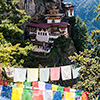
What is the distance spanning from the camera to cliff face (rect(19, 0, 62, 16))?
32438 mm

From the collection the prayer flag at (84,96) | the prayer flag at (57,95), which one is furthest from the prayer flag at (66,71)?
the prayer flag at (57,95)

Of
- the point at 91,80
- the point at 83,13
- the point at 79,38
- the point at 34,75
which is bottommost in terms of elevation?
the point at 83,13

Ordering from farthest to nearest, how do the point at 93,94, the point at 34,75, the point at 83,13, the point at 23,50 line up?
the point at 83,13, the point at 23,50, the point at 34,75, the point at 93,94

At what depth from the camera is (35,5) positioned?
36281 mm

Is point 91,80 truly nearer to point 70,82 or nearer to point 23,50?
point 23,50

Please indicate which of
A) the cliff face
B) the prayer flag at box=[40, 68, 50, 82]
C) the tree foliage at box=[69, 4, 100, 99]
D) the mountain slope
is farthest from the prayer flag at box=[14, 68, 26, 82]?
the mountain slope

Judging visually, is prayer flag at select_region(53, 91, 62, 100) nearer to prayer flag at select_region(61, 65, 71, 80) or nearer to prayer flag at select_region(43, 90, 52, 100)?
prayer flag at select_region(43, 90, 52, 100)

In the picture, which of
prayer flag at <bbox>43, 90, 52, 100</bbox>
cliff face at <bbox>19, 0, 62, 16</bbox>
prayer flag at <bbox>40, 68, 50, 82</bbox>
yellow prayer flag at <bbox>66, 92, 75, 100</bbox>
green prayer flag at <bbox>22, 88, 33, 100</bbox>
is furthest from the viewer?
cliff face at <bbox>19, 0, 62, 16</bbox>

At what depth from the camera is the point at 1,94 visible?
34.0 feet

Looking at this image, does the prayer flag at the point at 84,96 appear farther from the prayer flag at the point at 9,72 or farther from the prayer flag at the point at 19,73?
the prayer flag at the point at 9,72

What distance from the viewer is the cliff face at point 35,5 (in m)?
32.4

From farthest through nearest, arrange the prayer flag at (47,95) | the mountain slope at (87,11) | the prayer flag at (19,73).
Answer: the mountain slope at (87,11)
the prayer flag at (19,73)
the prayer flag at (47,95)

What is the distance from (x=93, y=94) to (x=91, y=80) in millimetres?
760

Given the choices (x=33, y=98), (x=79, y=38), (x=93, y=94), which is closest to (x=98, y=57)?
(x=93, y=94)
